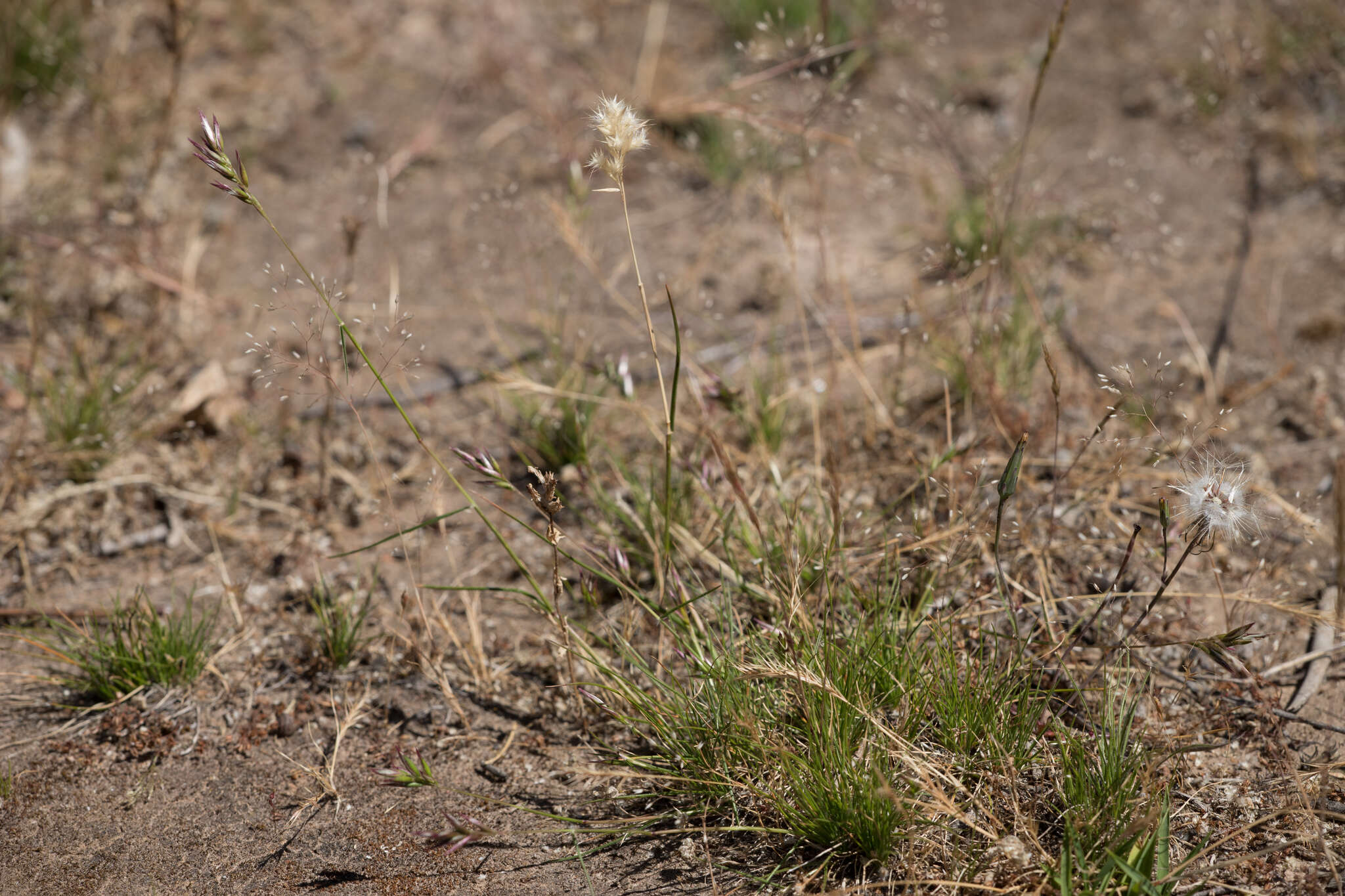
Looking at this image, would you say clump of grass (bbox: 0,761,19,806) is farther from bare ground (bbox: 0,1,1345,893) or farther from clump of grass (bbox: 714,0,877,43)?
clump of grass (bbox: 714,0,877,43)

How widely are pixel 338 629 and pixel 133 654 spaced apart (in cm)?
44

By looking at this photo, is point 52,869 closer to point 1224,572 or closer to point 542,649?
point 542,649

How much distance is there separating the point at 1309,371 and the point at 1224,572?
1.09m

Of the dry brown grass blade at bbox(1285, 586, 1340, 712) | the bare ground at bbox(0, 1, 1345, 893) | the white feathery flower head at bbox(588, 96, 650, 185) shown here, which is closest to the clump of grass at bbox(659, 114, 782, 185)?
the bare ground at bbox(0, 1, 1345, 893)

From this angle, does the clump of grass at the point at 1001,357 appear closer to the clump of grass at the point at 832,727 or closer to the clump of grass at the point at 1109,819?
the clump of grass at the point at 832,727

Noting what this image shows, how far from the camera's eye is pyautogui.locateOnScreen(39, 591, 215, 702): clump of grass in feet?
6.70

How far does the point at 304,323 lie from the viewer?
3146 millimetres

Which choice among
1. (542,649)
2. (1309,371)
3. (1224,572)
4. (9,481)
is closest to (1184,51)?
(1309,371)

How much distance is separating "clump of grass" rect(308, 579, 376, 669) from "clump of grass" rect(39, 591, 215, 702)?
0.82 ft

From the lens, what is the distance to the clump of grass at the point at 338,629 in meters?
2.15

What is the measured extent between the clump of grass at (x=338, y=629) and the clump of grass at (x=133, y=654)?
25 centimetres

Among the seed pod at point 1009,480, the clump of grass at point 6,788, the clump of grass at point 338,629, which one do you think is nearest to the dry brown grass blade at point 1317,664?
the seed pod at point 1009,480

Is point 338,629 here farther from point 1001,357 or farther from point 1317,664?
point 1317,664

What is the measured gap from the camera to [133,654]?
206cm
